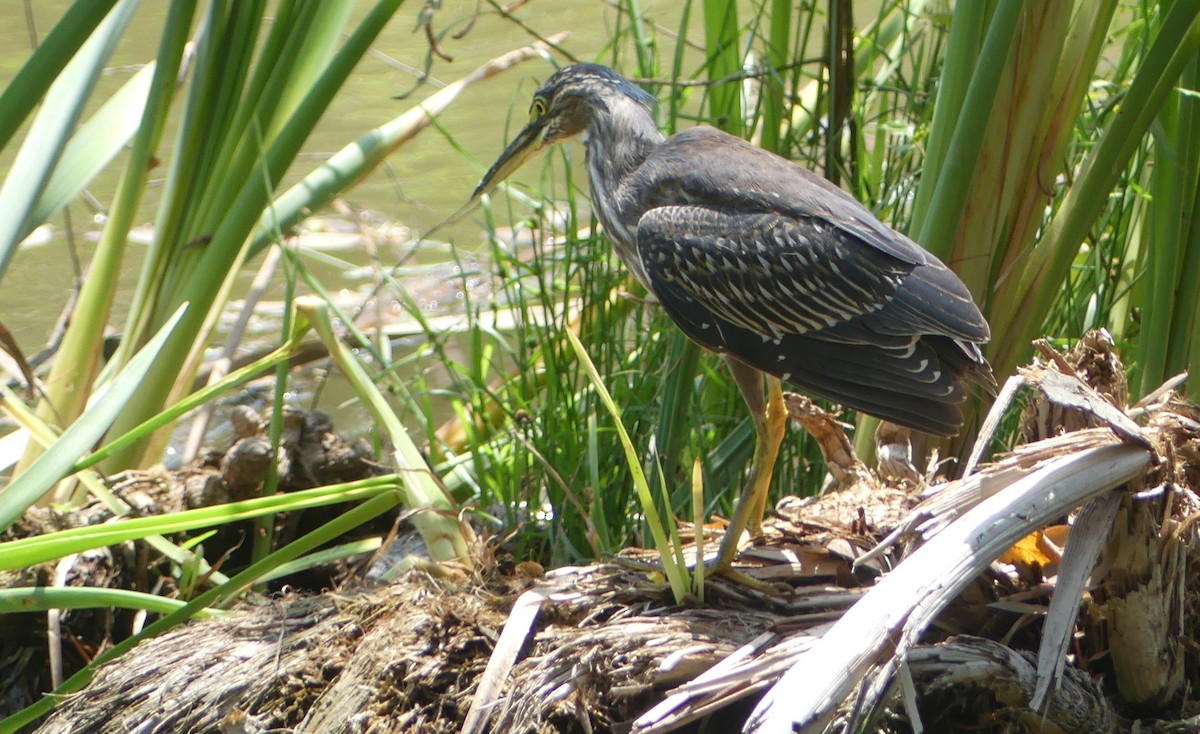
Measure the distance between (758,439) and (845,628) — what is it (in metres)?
1.36

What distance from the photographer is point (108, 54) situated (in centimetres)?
298

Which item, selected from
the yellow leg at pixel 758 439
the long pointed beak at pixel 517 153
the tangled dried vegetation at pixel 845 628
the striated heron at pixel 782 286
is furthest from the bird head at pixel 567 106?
the tangled dried vegetation at pixel 845 628

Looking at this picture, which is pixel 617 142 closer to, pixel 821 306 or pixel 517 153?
pixel 517 153

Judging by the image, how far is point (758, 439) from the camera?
10.1ft

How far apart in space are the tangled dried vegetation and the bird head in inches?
44.0

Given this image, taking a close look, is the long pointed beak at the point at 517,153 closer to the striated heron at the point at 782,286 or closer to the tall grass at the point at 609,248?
the tall grass at the point at 609,248

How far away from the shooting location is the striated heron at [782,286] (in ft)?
9.12

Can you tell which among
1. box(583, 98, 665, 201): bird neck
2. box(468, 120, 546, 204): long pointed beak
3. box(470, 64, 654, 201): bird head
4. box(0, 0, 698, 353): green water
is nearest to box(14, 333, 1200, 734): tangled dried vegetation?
box(583, 98, 665, 201): bird neck

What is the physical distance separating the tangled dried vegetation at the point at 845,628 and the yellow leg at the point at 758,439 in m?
0.09

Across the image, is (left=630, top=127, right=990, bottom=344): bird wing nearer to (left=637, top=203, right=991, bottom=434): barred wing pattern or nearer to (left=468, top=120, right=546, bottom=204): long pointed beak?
(left=637, top=203, right=991, bottom=434): barred wing pattern

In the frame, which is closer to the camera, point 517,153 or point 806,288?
point 806,288

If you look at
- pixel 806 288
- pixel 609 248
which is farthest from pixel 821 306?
pixel 609 248

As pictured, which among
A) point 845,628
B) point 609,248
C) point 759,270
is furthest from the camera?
point 609,248

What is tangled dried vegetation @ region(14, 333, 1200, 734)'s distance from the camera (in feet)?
6.65
